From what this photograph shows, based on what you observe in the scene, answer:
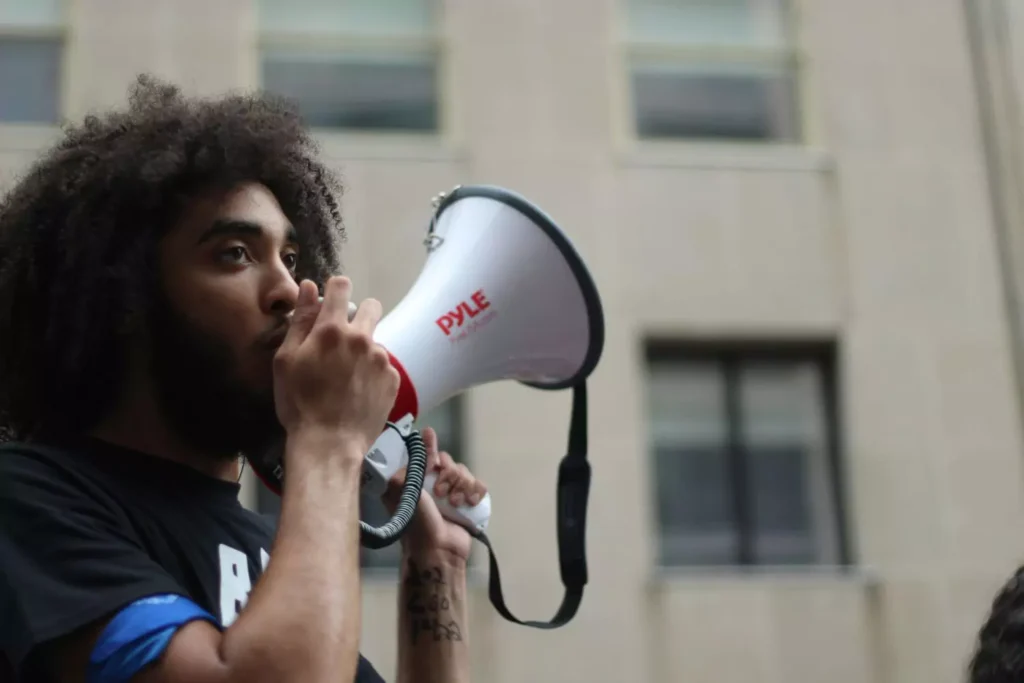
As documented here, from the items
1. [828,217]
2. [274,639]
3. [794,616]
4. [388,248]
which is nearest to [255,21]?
[388,248]

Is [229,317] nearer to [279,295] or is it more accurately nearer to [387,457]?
[279,295]

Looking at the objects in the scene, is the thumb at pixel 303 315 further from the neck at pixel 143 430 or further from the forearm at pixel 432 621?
the forearm at pixel 432 621

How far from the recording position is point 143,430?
71.4 inches

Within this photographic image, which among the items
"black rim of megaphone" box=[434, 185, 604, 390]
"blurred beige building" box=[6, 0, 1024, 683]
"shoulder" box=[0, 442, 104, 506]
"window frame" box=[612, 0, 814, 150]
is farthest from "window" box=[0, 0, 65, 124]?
"shoulder" box=[0, 442, 104, 506]

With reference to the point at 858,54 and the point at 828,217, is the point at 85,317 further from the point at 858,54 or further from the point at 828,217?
the point at 858,54

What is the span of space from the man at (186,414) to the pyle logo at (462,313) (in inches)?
6.7

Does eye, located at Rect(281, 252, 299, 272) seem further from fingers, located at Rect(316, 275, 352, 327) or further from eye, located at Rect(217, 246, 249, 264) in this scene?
fingers, located at Rect(316, 275, 352, 327)

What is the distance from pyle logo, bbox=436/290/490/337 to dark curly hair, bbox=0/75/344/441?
27cm

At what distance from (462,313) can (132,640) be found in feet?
3.17

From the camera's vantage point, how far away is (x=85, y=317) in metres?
1.84

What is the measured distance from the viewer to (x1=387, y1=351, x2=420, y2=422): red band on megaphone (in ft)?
6.78

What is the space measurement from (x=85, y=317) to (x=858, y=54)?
21.8 feet

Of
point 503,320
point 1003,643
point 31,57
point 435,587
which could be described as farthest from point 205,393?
point 31,57

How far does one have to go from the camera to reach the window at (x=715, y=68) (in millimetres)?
7777
